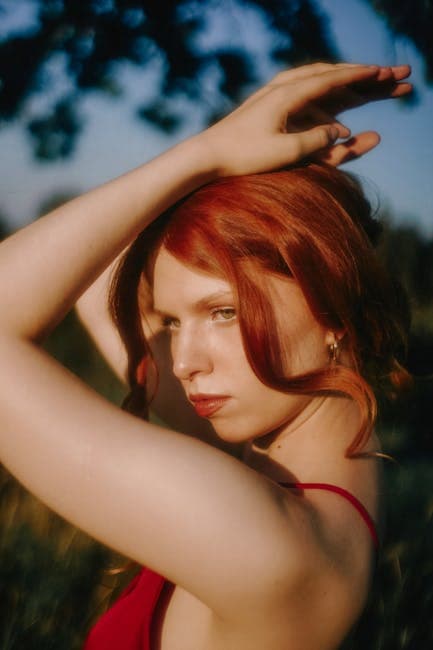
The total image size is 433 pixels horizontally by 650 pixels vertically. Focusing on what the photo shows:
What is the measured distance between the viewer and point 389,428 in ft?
4.71

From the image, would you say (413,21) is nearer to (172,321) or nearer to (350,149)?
(350,149)

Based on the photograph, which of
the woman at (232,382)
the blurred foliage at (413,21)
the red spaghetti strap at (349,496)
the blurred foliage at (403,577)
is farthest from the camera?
the blurred foliage at (403,577)

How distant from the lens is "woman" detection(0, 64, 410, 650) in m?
0.68

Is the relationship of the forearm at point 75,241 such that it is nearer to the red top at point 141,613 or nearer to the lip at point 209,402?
the lip at point 209,402

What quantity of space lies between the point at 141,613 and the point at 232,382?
0.38m

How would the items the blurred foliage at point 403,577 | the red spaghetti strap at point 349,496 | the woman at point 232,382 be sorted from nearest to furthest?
1. the woman at point 232,382
2. the red spaghetti strap at point 349,496
3. the blurred foliage at point 403,577

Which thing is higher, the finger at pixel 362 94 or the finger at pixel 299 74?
the finger at pixel 299 74

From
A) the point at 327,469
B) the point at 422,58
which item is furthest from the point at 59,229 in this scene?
the point at 422,58

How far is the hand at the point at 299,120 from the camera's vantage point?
91 centimetres

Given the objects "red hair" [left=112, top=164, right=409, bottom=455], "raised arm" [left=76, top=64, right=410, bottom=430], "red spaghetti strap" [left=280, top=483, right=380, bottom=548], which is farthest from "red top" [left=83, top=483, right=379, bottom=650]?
"raised arm" [left=76, top=64, right=410, bottom=430]

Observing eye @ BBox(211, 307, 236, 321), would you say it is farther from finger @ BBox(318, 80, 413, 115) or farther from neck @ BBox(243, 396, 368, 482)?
finger @ BBox(318, 80, 413, 115)

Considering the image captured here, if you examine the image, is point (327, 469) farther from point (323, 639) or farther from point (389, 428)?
point (389, 428)

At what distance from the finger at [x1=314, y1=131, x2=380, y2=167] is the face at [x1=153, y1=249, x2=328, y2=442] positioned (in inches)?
9.9

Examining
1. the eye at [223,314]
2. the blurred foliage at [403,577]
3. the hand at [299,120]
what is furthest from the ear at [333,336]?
the blurred foliage at [403,577]
